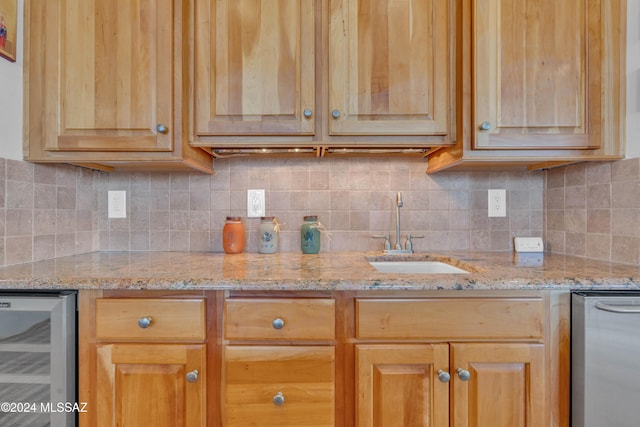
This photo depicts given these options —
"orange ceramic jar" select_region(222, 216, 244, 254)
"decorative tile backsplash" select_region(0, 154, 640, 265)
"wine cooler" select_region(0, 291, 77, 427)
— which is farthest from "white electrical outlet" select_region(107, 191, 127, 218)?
"wine cooler" select_region(0, 291, 77, 427)

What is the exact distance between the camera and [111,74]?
1.23m

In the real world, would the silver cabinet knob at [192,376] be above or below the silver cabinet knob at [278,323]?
below

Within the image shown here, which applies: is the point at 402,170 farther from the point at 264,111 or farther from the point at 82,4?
the point at 82,4

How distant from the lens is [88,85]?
4.06ft

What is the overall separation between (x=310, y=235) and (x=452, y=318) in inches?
29.4

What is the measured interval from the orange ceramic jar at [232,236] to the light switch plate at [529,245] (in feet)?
4.48

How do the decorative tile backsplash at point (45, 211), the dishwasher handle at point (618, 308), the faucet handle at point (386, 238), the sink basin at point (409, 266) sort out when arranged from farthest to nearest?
the faucet handle at point (386, 238)
the sink basin at point (409, 266)
the decorative tile backsplash at point (45, 211)
the dishwasher handle at point (618, 308)

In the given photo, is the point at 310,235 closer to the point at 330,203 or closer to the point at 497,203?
the point at 330,203

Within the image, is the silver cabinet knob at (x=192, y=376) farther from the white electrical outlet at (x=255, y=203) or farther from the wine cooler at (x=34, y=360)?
the white electrical outlet at (x=255, y=203)

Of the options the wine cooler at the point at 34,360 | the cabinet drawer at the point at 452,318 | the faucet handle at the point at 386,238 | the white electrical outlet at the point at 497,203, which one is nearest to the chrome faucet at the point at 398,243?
the faucet handle at the point at 386,238

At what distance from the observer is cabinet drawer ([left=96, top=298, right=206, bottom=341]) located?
992 millimetres

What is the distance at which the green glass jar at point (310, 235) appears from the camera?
1.54m

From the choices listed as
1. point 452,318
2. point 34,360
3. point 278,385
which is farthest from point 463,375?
point 34,360

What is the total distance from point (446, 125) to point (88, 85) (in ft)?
4.61
